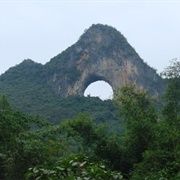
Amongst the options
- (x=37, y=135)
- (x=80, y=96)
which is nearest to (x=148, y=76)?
(x=80, y=96)

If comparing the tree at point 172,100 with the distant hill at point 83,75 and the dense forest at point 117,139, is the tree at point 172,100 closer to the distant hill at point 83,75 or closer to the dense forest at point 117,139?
the dense forest at point 117,139

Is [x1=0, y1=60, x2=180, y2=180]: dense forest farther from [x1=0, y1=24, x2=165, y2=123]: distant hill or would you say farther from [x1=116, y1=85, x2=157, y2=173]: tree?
[x1=0, y1=24, x2=165, y2=123]: distant hill

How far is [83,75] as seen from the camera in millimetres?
41781

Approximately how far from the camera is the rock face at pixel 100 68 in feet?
135

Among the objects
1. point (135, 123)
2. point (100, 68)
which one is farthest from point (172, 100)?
point (100, 68)

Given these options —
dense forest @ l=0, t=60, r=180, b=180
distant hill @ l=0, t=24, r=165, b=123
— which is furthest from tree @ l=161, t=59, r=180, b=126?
distant hill @ l=0, t=24, r=165, b=123

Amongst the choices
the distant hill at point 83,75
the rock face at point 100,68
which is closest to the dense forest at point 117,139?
the distant hill at point 83,75

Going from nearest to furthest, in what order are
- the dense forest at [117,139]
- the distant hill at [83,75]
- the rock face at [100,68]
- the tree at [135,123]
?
the dense forest at [117,139] → the tree at [135,123] → the distant hill at [83,75] → the rock face at [100,68]

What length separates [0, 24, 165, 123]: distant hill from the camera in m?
38.9

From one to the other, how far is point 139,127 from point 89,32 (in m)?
35.5

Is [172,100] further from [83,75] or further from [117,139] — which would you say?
[83,75]

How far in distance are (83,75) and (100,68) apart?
6.54ft

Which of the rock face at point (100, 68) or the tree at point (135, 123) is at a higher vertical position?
the rock face at point (100, 68)

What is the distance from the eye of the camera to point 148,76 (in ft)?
136
